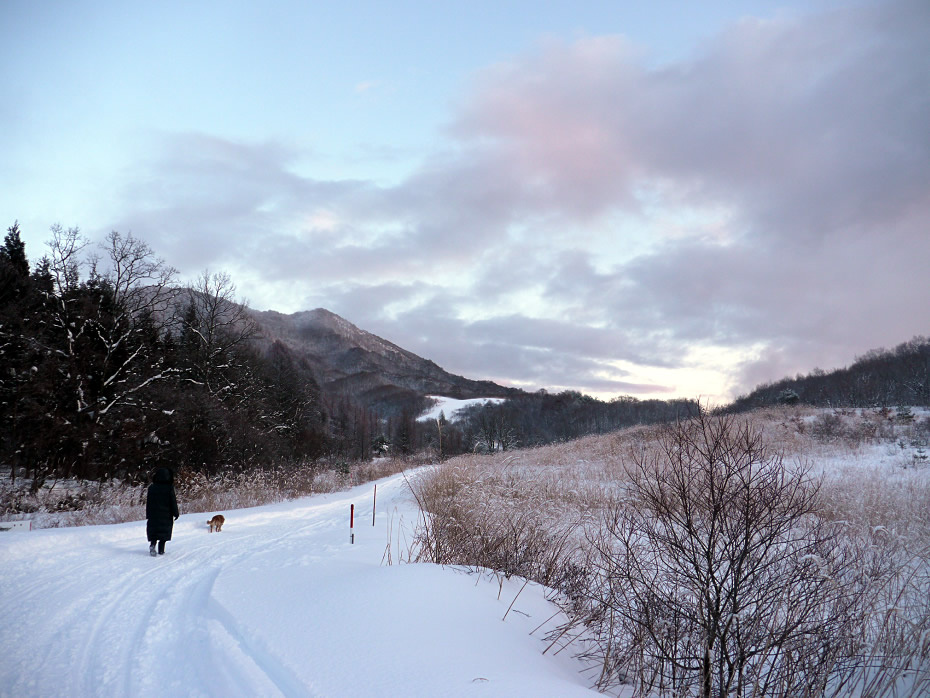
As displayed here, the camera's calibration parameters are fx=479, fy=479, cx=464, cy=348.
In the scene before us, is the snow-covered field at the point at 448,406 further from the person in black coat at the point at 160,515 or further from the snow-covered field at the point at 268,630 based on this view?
the snow-covered field at the point at 268,630

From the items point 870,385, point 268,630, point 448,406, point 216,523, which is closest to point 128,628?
point 268,630

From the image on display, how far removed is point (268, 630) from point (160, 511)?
5941 millimetres

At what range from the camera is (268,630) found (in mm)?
4316

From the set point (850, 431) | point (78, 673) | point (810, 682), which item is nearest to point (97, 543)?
point (78, 673)

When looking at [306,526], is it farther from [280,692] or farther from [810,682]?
[810,682]

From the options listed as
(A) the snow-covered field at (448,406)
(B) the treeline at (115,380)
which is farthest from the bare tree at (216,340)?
(A) the snow-covered field at (448,406)

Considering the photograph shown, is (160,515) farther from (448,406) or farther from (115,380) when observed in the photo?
(448,406)

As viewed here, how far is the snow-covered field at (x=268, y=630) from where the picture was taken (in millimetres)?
3373

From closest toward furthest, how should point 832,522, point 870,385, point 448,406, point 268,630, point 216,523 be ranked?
point 268,630 → point 832,522 → point 216,523 → point 870,385 → point 448,406

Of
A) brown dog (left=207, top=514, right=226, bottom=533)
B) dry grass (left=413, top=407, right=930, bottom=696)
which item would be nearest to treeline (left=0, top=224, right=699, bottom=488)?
dry grass (left=413, top=407, right=930, bottom=696)

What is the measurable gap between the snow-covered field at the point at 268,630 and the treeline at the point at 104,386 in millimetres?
13007

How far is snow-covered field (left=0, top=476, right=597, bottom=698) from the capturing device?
3.37m

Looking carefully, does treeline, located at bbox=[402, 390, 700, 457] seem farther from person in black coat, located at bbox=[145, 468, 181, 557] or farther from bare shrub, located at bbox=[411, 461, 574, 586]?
bare shrub, located at bbox=[411, 461, 574, 586]

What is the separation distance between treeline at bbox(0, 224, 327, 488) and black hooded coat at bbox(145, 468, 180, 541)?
33.0ft
